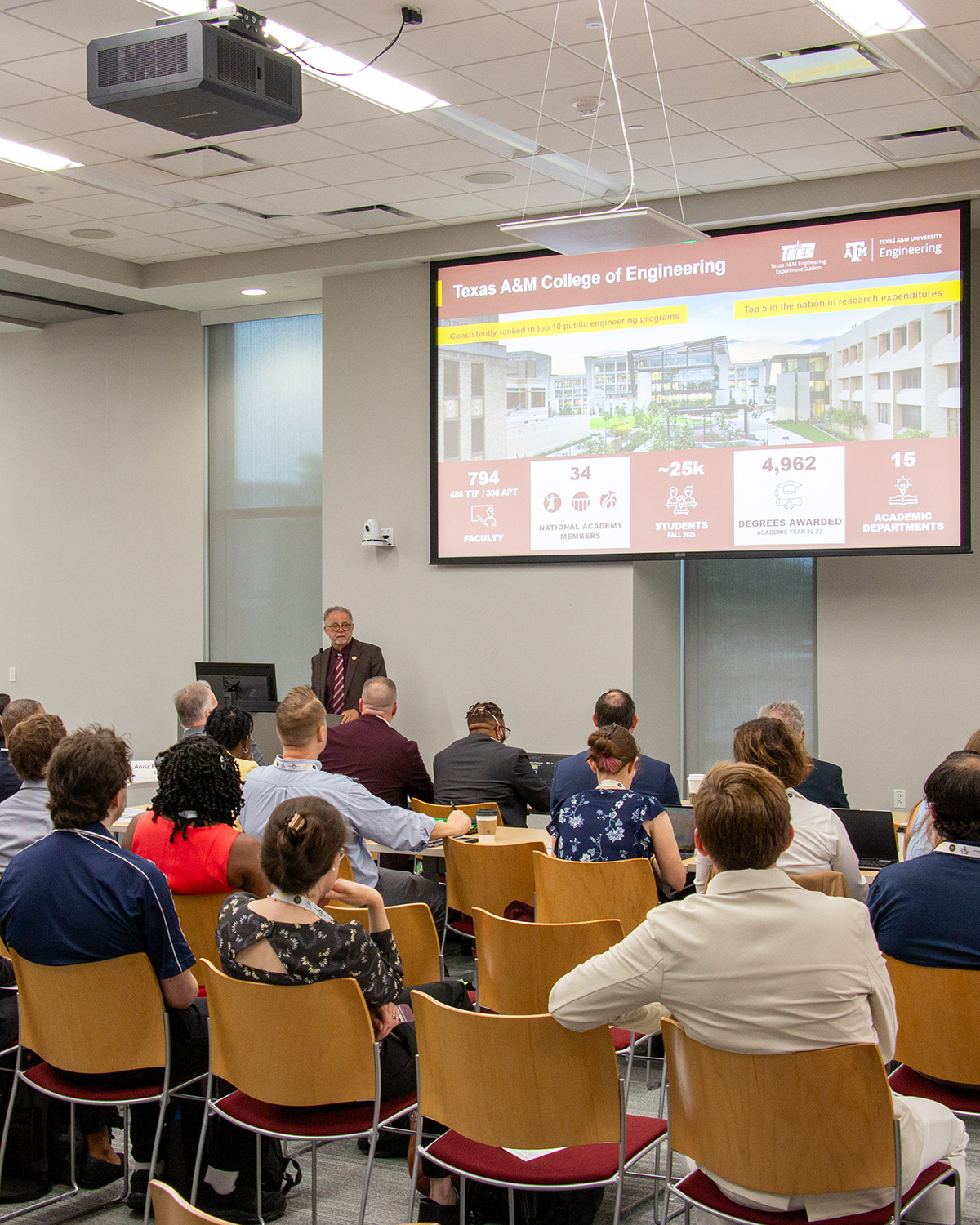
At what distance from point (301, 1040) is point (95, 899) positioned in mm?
605

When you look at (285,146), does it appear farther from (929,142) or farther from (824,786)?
(824,786)

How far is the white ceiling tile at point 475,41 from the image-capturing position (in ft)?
16.5

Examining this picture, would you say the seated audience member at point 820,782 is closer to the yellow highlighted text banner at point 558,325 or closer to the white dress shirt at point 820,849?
the white dress shirt at point 820,849

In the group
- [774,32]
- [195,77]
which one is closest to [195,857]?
[195,77]

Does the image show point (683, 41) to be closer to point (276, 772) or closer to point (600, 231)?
point (600, 231)

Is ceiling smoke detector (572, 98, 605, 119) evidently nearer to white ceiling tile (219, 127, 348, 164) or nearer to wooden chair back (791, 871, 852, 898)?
white ceiling tile (219, 127, 348, 164)

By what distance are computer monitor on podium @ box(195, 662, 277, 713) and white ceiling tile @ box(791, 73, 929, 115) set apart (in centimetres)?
457

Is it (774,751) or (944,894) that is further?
(774,751)

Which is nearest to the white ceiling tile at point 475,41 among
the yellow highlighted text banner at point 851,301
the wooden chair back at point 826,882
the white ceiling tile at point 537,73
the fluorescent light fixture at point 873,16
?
the white ceiling tile at point 537,73

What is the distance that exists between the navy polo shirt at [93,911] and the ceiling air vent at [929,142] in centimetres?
536

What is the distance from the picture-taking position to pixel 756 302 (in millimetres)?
7211

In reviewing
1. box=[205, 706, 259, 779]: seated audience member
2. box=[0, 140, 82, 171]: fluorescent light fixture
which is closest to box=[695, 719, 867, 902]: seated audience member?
box=[205, 706, 259, 779]: seated audience member

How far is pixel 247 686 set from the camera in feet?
26.4

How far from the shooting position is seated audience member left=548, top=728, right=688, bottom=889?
3.96 metres
